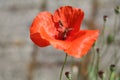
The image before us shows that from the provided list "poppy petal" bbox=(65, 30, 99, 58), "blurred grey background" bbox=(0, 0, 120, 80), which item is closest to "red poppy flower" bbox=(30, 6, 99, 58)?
"poppy petal" bbox=(65, 30, 99, 58)

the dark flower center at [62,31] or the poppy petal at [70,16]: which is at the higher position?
the poppy petal at [70,16]

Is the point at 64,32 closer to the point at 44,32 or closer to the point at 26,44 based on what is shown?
the point at 44,32

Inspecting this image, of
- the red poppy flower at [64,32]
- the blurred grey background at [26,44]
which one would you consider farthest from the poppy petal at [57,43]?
the blurred grey background at [26,44]

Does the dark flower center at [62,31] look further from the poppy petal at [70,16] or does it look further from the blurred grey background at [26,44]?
the blurred grey background at [26,44]

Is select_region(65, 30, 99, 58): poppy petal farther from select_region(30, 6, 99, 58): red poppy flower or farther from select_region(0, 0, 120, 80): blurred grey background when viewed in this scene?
select_region(0, 0, 120, 80): blurred grey background

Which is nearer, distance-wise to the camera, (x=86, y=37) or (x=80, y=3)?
(x=86, y=37)

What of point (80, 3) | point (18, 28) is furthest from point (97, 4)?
point (18, 28)

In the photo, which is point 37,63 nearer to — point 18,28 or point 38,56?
point 38,56
